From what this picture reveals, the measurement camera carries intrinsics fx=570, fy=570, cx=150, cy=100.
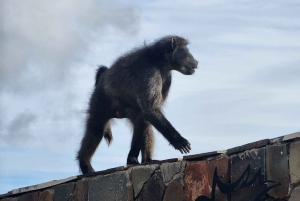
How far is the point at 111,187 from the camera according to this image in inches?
269

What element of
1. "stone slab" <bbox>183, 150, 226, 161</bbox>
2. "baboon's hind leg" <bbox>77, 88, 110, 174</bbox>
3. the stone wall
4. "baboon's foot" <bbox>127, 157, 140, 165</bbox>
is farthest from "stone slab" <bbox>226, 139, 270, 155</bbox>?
"baboon's hind leg" <bbox>77, 88, 110, 174</bbox>

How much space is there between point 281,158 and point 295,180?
24 cm

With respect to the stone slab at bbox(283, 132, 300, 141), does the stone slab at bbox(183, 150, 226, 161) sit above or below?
above

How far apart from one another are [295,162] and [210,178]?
1.06 meters

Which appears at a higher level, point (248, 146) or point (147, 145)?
point (147, 145)

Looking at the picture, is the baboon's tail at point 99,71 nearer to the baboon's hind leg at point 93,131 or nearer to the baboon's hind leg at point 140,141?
the baboon's hind leg at point 93,131

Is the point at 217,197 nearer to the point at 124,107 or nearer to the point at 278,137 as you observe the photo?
the point at 278,137

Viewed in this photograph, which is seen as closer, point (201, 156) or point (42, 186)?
point (201, 156)

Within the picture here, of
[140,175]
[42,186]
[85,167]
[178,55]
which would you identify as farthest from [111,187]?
[178,55]

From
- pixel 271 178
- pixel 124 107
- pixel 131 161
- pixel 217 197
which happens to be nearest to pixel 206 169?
pixel 217 197

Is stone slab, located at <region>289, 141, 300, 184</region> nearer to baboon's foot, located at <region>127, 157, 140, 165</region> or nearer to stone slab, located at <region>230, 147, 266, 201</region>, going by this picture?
stone slab, located at <region>230, 147, 266, 201</region>

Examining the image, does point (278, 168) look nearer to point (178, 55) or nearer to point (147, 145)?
point (147, 145)

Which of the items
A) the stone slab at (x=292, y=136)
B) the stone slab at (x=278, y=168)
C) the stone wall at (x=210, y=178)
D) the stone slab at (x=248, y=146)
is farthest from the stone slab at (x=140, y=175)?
the stone slab at (x=292, y=136)

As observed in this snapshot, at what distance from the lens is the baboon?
7598mm
